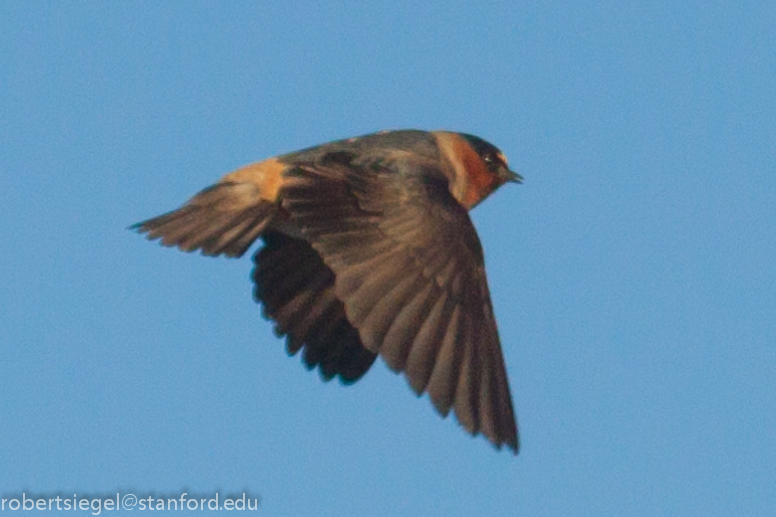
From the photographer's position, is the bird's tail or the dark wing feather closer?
the bird's tail

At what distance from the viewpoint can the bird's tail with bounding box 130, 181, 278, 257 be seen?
9195 millimetres

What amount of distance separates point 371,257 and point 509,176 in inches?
110

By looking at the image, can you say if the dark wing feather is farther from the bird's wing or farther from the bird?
the bird's wing

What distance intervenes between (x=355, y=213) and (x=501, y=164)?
2510 mm

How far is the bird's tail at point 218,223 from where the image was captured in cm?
920

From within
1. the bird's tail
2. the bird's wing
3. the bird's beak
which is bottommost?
the bird's wing

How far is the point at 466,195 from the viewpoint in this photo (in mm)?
10680

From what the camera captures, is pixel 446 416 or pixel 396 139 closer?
pixel 446 416

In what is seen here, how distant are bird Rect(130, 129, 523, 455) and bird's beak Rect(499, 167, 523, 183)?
534 millimetres

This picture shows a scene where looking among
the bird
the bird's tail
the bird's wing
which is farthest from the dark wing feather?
the bird's wing

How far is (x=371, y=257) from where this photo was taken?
8.34 metres

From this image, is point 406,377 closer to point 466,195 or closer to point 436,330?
point 436,330

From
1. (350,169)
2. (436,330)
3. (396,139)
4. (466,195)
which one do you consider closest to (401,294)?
(436,330)

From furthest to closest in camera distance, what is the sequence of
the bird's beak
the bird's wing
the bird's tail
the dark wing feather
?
the bird's beak → the dark wing feather → the bird's tail → the bird's wing
